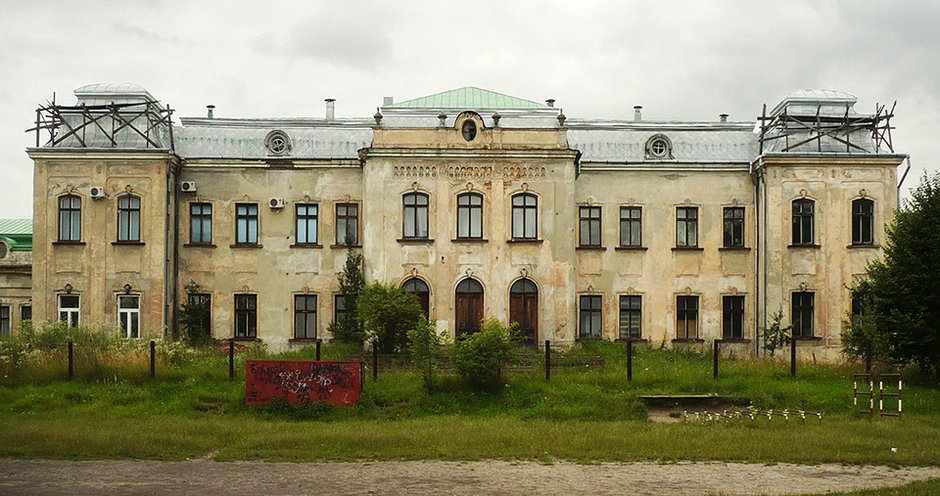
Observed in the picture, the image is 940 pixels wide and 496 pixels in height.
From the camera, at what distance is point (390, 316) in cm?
2581

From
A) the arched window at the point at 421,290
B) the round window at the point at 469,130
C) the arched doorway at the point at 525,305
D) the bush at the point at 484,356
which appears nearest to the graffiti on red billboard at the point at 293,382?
the bush at the point at 484,356

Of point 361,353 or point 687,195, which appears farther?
point 687,195

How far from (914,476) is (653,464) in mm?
3597

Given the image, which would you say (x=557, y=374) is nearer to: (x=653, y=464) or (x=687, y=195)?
(x=653, y=464)

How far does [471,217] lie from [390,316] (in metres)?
5.38

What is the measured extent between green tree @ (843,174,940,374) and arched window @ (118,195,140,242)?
21.7 m

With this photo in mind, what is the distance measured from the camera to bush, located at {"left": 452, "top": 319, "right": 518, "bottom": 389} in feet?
65.7

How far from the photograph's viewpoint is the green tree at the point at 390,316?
25.8 m

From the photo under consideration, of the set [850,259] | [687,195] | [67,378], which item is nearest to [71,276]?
[67,378]

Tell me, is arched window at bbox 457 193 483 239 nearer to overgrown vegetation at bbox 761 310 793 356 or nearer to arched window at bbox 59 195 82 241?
overgrown vegetation at bbox 761 310 793 356

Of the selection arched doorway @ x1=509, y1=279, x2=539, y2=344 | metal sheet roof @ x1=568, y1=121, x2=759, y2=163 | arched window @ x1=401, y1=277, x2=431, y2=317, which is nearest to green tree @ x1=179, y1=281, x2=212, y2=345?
arched window @ x1=401, y1=277, x2=431, y2=317

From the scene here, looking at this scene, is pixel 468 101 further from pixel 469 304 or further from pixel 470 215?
pixel 469 304

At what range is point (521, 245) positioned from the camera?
1165 inches

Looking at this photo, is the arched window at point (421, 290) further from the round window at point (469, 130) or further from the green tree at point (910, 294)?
the green tree at point (910, 294)
